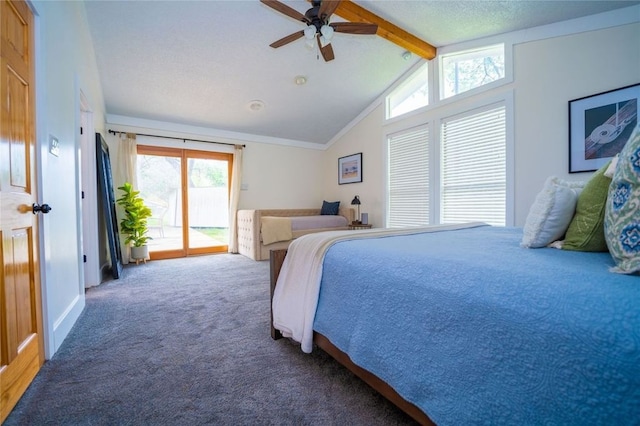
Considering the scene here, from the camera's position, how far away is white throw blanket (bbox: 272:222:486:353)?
4.55 ft

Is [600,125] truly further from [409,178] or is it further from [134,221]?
[134,221]

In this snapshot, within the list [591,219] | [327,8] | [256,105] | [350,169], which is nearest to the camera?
[591,219]

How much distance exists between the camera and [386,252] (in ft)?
3.93

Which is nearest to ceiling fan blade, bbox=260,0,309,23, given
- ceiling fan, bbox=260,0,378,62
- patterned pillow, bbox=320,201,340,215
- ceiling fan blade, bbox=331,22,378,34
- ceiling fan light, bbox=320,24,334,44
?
ceiling fan, bbox=260,0,378,62

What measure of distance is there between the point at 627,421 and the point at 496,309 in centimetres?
28

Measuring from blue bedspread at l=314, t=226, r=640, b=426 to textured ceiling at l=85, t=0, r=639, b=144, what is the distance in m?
2.83

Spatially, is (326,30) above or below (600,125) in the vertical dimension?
above

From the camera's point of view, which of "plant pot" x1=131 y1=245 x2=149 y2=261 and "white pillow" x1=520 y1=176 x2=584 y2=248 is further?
"plant pot" x1=131 y1=245 x2=149 y2=261

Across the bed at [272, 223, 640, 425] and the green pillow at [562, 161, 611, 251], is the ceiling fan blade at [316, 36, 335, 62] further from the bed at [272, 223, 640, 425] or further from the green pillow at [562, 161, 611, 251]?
the green pillow at [562, 161, 611, 251]

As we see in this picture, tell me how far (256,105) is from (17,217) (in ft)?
11.5

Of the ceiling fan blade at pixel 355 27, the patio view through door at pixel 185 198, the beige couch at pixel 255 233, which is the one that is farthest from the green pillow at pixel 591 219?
the patio view through door at pixel 185 198

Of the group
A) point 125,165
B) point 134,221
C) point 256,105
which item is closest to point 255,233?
point 134,221

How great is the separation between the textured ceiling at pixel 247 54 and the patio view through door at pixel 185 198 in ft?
2.05

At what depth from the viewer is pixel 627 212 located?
30.2 inches
